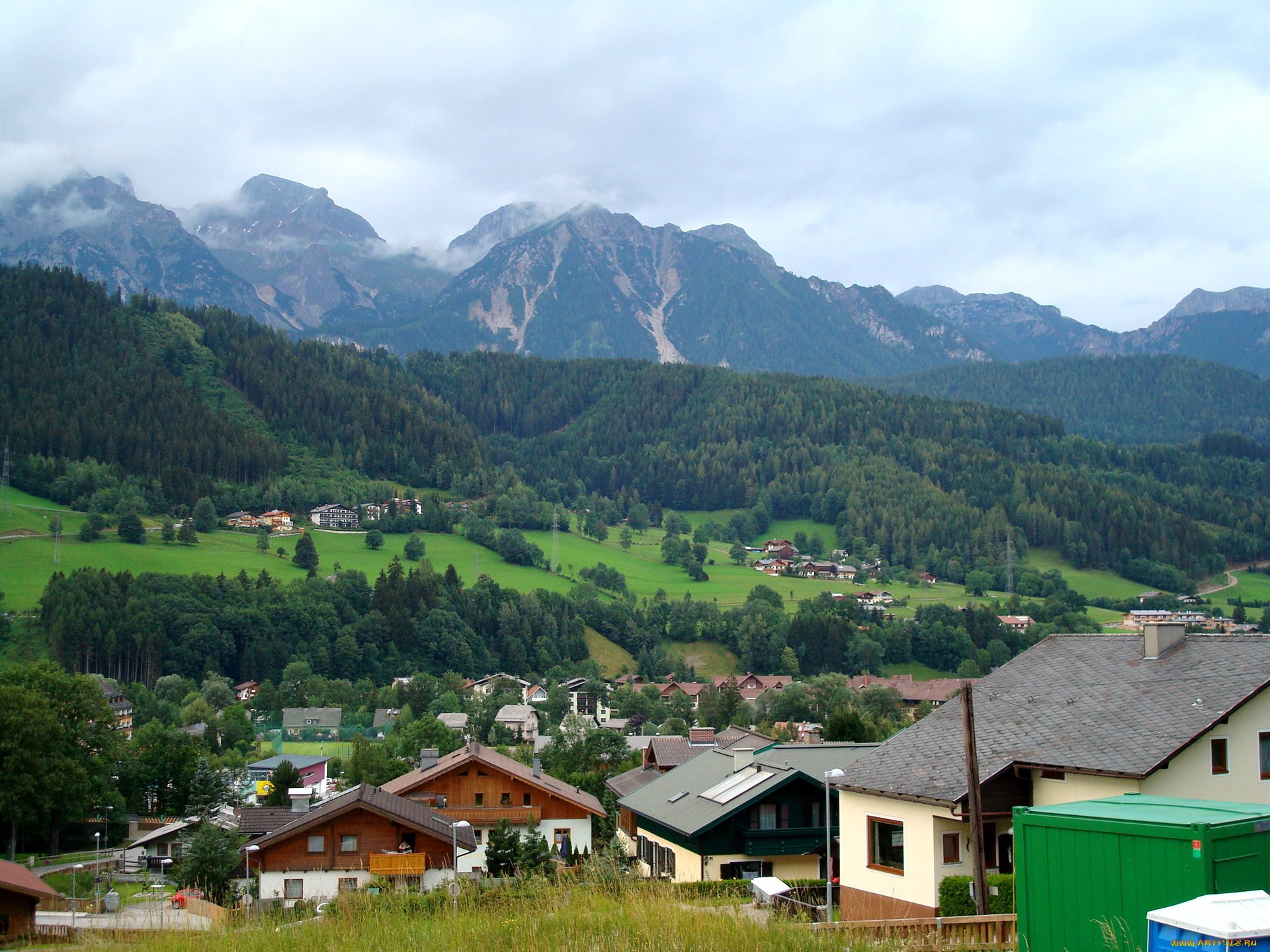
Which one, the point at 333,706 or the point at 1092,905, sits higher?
the point at 1092,905

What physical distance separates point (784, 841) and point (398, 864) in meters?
10.8

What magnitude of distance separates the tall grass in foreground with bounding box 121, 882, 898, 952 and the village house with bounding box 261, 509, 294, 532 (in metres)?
137

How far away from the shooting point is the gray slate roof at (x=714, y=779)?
80.4 ft

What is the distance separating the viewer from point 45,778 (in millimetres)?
42875

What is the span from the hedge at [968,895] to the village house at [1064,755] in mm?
549

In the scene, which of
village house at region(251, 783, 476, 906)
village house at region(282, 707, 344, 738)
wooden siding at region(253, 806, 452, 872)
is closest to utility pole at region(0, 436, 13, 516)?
village house at region(282, 707, 344, 738)

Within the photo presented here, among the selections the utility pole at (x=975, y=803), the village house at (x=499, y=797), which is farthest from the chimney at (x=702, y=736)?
the utility pole at (x=975, y=803)

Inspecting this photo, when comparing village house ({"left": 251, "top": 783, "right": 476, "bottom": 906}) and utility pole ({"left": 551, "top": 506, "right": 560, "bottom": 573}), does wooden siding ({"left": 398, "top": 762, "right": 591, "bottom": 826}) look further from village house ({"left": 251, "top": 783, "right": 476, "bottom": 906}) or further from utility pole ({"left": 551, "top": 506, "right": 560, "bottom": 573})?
utility pole ({"left": 551, "top": 506, "right": 560, "bottom": 573})

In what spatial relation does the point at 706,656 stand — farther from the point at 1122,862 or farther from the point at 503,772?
the point at 1122,862

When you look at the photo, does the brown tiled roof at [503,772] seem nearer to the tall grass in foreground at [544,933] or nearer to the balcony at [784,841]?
the balcony at [784,841]

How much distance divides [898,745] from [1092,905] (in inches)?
362

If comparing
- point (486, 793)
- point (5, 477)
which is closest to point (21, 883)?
point (486, 793)

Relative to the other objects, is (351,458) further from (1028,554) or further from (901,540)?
(1028,554)

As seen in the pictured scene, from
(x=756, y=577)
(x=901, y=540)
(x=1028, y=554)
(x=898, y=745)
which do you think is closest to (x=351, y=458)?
(x=756, y=577)
